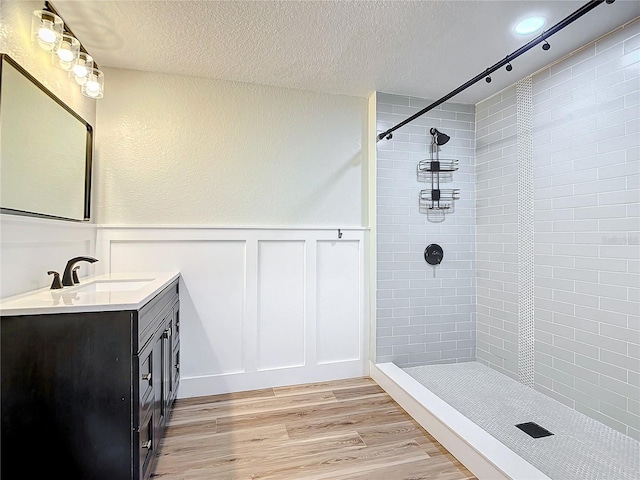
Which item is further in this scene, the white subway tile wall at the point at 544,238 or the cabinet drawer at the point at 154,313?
the white subway tile wall at the point at 544,238

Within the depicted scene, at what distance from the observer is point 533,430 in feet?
6.82

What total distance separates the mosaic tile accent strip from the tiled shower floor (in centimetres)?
25

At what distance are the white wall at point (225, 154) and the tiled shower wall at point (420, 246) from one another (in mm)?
256

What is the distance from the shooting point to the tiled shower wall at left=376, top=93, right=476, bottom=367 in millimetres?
2961

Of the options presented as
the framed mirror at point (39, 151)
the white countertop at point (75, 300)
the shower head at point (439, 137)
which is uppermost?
the shower head at point (439, 137)

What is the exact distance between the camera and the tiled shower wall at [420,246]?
2.96m

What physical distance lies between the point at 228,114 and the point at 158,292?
1558 mm

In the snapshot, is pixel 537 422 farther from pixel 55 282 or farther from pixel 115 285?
pixel 55 282

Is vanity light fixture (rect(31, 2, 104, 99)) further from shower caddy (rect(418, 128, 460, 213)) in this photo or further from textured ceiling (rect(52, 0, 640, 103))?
shower caddy (rect(418, 128, 460, 213))

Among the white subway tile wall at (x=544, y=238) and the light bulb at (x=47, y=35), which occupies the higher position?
the light bulb at (x=47, y=35)

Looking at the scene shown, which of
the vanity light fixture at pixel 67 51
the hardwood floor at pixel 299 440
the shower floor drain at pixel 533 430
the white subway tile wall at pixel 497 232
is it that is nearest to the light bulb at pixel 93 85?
the vanity light fixture at pixel 67 51

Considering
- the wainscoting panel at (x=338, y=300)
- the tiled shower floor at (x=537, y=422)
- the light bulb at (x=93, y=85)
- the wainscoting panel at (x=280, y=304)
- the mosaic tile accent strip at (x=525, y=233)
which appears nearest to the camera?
the tiled shower floor at (x=537, y=422)

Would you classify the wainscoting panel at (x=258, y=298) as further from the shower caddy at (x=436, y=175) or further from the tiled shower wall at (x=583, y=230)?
the tiled shower wall at (x=583, y=230)

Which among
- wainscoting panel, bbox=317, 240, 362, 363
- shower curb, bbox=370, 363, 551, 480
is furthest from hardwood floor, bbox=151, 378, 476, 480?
wainscoting panel, bbox=317, 240, 362, 363
